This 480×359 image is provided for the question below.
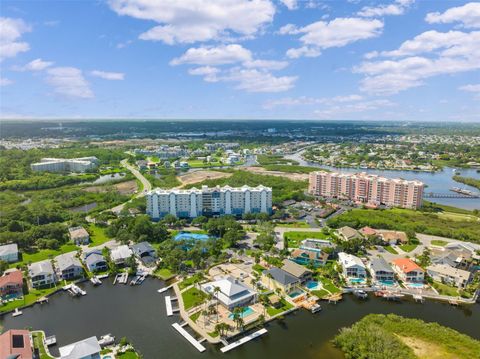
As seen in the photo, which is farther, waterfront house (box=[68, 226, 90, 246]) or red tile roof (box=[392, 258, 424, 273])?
waterfront house (box=[68, 226, 90, 246])

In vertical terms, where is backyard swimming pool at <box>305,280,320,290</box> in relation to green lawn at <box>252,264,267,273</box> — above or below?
below

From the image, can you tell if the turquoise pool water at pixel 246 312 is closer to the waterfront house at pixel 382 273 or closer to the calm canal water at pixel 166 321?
the calm canal water at pixel 166 321

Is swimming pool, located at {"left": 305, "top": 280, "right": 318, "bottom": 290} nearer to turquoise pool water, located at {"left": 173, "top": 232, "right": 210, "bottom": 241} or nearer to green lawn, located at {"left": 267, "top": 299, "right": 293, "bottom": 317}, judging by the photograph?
green lawn, located at {"left": 267, "top": 299, "right": 293, "bottom": 317}

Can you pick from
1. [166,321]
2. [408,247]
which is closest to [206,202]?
[166,321]

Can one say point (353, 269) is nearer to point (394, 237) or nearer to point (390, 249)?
point (390, 249)

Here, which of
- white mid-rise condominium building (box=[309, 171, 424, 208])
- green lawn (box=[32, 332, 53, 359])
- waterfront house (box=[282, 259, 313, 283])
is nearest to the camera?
green lawn (box=[32, 332, 53, 359])

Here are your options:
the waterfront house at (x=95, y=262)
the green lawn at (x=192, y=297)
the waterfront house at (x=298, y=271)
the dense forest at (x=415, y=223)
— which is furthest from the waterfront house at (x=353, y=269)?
the waterfront house at (x=95, y=262)

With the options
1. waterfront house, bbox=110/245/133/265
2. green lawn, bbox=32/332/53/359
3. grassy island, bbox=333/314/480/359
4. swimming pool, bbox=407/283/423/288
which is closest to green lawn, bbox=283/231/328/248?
swimming pool, bbox=407/283/423/288
